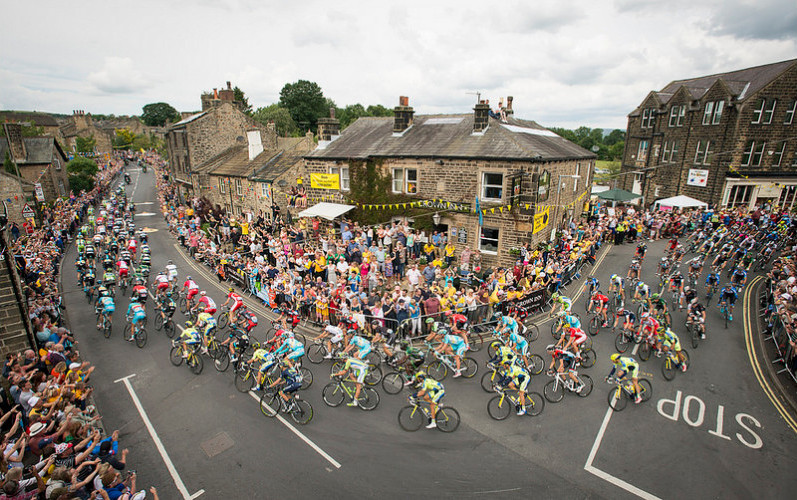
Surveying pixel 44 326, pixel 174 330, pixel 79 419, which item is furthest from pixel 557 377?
pixel 44 326

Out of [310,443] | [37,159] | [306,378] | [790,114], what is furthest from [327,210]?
[37,159]

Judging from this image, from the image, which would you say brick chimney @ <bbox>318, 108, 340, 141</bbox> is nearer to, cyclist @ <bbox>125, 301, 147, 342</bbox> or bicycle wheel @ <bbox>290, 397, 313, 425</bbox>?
cyclist @ <bbox>125, 301, 147, 342</bbox>

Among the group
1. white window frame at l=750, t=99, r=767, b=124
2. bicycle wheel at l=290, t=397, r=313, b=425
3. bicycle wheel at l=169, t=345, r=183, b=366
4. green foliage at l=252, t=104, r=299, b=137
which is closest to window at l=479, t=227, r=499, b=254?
bicycle wheel at l=290, t=397, r=313, b=425

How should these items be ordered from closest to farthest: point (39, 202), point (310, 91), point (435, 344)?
1. point (435, 344)
2. point (39, 202)
3. point (310, 91)

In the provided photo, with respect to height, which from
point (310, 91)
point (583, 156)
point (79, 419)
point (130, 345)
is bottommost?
point (130, 345)

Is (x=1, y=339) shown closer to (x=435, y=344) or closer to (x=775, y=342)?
(x=435, y=344)

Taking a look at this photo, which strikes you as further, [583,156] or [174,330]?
[583,156]

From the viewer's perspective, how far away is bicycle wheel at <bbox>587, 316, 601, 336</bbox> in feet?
43.8

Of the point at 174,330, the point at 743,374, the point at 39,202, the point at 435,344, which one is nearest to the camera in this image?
the point at 743,374

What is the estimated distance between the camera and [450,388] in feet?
34.6

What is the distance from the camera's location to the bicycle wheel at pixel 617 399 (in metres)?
9.68

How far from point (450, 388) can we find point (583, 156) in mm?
18706

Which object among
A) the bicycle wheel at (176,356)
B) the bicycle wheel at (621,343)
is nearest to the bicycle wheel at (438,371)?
the bicycle wheel at (621,343)

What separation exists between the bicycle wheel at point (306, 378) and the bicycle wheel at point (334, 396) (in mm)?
711
